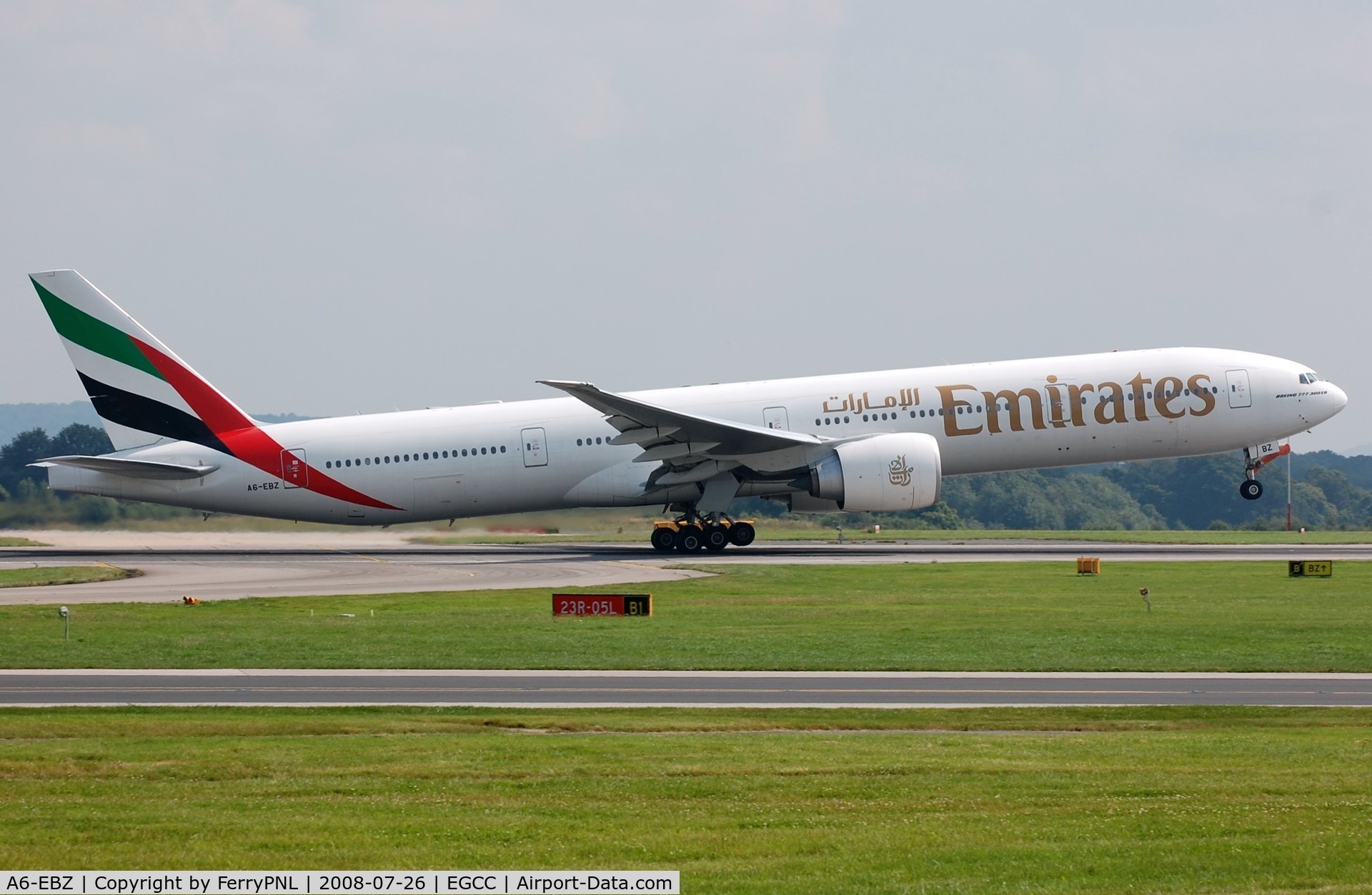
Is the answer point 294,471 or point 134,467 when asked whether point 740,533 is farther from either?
point 134,467

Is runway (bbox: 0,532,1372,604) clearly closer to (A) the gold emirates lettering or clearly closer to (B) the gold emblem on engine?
(B) the gold emblem on engine

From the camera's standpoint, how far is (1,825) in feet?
37.1

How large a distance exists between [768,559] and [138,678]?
2290cm

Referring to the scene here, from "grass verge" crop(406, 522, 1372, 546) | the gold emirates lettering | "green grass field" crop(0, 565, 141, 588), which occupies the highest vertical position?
the gold emirates lettering

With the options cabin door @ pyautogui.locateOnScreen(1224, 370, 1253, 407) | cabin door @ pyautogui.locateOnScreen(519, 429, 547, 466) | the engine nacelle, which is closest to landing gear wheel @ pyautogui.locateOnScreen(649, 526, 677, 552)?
cabin door @ pyautogui.locateOnScreen(519, 429, 547, 466)

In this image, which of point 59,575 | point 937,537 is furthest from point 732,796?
point 937,537

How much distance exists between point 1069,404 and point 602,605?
1863 centimetres

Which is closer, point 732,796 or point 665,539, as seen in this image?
point 732,796

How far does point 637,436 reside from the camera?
1642 inches

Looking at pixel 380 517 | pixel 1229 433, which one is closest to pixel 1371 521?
pixel 1229 433

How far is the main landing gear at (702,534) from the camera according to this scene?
4381cm

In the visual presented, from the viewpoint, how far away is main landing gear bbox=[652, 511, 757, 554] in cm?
4381

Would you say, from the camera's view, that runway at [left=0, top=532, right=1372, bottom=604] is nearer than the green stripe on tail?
Yes

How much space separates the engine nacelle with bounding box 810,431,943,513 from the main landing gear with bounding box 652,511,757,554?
3925 millimetres
